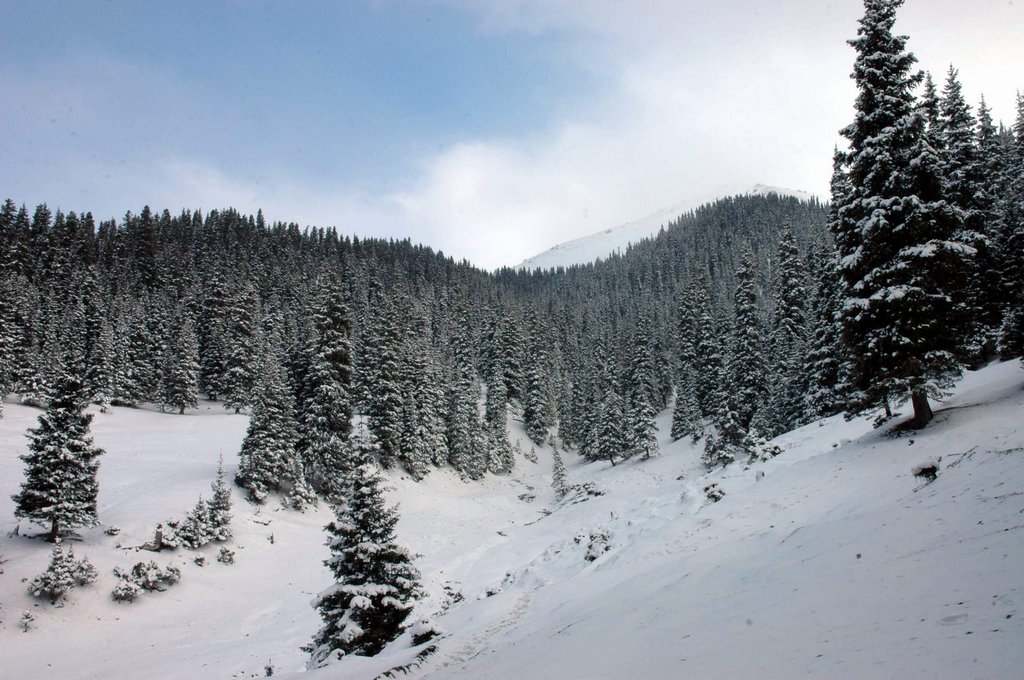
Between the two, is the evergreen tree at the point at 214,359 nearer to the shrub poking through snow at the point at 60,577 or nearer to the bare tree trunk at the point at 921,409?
the shrub poking through snow at the point at 60,577

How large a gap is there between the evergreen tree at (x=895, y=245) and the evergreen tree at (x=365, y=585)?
1641 cm

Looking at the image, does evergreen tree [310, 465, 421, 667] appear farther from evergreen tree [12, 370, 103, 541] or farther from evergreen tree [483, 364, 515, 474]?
evergreen tree [483, 364, 515, 474]

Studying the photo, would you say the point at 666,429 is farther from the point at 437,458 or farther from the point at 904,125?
the point at 904,125

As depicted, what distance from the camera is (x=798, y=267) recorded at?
52312mm

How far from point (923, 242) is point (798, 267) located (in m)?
37.2

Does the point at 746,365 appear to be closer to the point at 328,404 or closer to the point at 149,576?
the point at 328,404

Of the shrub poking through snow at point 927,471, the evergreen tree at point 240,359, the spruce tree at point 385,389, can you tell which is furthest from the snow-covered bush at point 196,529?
the evergreen tree at point 240,359

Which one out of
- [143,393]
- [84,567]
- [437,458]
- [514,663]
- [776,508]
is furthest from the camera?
[143,393]

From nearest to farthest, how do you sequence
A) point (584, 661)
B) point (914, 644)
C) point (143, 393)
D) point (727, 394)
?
point (914, 644), point (584, 661), point (727, 394), point (143, 393)

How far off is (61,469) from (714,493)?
29103mm

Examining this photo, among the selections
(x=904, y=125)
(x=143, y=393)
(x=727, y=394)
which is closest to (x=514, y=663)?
(x=904, y=125)

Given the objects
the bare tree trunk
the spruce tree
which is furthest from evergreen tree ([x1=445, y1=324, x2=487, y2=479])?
the bare tree trunk

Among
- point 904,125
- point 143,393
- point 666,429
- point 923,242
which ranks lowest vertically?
point 666,429

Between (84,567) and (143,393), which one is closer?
(84,567)
